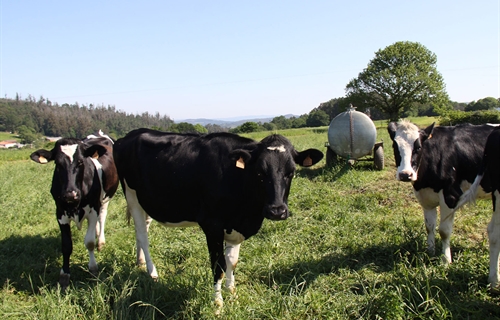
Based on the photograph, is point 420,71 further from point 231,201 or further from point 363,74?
point 231,201

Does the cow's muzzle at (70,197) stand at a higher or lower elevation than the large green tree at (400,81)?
lower

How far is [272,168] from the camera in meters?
3.51

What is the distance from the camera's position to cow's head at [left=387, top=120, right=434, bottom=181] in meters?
4.70

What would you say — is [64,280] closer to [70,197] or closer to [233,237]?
[70,197]

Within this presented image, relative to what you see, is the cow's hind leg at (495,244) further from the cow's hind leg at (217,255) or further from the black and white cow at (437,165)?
the cow's hind leg at (217,255)

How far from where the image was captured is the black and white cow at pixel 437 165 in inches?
191

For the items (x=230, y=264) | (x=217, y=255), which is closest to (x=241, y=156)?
(x=217, y=255)

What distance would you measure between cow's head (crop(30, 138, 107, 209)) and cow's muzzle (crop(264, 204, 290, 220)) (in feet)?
8.84

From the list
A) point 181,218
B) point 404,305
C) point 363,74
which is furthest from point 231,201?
point 363,74

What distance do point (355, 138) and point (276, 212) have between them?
7.54 meters

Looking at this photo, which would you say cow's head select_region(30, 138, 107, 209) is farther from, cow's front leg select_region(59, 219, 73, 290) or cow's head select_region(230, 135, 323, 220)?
cow's head select_region(230, 135, 323, 220)

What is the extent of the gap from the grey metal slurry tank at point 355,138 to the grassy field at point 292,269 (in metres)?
1.90

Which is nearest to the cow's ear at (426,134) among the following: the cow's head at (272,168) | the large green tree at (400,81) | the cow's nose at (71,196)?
the cow's head at (272,168)

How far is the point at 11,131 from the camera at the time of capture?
345 ft
